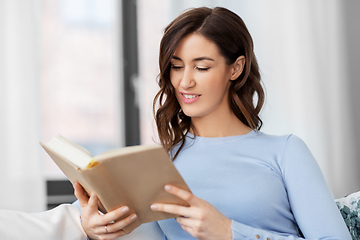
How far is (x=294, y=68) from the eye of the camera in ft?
8.86

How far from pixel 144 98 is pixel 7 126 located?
926 millimetres

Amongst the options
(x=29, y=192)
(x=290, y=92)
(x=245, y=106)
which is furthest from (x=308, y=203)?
(x=29, y=192)

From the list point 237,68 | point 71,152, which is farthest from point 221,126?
point 71,152

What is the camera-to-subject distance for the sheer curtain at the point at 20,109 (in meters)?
2.43

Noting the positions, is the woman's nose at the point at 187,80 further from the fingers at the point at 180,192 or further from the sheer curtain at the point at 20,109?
the sheer curtain at the point at 20,109

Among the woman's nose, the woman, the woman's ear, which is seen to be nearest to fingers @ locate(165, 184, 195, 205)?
the woman

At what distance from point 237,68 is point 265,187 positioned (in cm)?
43

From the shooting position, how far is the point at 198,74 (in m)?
1.30

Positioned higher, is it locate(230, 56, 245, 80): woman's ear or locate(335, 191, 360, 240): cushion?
locate(230, 56, 245, 80): woman's ear

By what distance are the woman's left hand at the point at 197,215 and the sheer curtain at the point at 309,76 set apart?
1.74 meters

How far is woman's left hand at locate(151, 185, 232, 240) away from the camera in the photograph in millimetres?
935

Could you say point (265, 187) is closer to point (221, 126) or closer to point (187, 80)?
point (221, 126)

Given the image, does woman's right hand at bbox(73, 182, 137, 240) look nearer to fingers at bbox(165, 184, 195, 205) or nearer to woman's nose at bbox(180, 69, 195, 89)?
fingers at bbox(165, 184, 195, 205)

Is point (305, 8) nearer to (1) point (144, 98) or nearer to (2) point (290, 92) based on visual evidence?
(2) point (290, 92)
